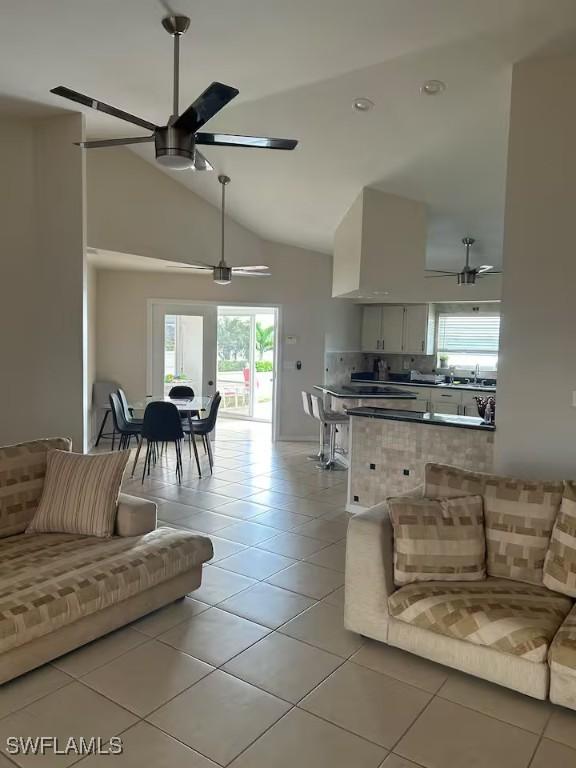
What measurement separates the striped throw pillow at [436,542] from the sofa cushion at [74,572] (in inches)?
45.3

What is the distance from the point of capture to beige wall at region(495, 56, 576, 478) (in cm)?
359

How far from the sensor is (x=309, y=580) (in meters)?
3.63

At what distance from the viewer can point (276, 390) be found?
855 centimetres

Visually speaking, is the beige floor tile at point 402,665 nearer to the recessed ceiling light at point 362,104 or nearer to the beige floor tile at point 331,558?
the beige floor tile at point 331,558

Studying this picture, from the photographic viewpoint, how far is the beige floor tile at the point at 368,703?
225 cm

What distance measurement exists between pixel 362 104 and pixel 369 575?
10.5ft

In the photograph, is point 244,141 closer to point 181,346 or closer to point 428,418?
point 428,418

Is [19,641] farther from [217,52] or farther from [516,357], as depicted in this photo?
[217,52]

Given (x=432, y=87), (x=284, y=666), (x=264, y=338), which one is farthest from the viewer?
(x=264, y=338)

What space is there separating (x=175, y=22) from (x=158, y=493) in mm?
3915

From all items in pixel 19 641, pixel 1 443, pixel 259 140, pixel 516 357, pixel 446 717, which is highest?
pixel 259 140

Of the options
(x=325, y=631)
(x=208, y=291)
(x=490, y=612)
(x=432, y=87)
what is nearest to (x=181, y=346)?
(x=208, y=291)

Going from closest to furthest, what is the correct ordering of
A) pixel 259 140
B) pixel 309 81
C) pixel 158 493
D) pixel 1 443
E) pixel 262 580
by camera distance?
pixel 259 140, pixel 262 580, pixel 309 81, pixel 1 443, pixel 158 493

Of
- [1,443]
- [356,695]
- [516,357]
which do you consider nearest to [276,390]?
[1,443]
